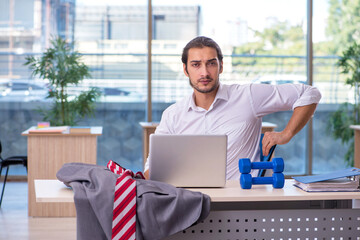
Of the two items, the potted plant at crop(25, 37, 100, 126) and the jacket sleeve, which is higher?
the potted plant at crop(25, 37, 100, 126)

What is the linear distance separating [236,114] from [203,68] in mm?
344

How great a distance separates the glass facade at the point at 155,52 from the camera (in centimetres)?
699

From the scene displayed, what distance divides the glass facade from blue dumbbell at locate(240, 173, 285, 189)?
4706 millimetres

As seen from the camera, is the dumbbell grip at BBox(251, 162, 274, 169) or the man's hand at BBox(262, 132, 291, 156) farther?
the man's hand at BBox(262, 132, 291, 156)

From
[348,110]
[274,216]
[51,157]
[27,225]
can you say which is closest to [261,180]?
[274,216]

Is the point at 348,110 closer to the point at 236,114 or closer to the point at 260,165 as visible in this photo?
the point at 236,114

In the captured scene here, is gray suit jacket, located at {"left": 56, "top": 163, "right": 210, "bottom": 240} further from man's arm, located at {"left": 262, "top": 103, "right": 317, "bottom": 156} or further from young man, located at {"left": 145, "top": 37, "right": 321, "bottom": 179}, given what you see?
young man, located at {"left": 145, "top": 37, "right": 321, "bottom": 179}

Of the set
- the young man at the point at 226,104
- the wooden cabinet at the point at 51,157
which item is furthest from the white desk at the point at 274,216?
the wooden cabinet at the point at 51,157

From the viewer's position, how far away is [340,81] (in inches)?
283

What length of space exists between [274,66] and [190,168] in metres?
5.09

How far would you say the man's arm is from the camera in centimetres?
270

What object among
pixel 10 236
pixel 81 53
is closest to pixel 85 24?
pixel 81 53

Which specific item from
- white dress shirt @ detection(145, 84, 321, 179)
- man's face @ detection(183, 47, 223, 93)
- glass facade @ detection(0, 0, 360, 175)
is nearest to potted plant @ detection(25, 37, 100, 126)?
glass facade @ detection(0, 0, 360, 175)

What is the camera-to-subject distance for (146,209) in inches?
82.4
